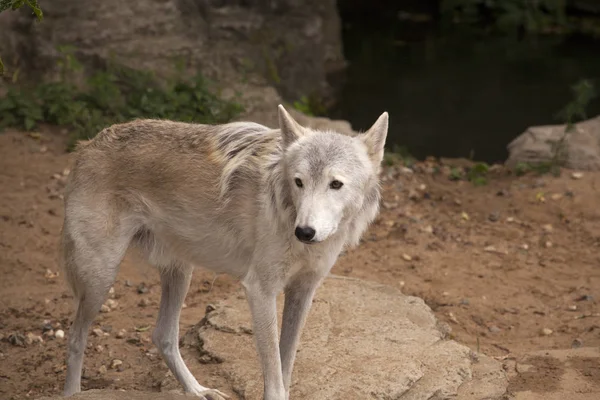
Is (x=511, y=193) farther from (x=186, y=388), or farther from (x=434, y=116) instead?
(x=186, y=388)

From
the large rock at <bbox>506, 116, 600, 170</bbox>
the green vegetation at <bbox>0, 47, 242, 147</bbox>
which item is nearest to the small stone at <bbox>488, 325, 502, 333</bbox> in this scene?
the large rock at <bbox>506, 116, 600, 170</bbox>

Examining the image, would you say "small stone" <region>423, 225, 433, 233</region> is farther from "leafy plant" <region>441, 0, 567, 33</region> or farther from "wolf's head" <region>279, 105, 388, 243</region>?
"leafy plant" <region>441, 0, 567, 33</region>

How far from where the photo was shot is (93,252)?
5.11m

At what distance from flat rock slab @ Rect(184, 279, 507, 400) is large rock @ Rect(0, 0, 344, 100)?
5.01 metres

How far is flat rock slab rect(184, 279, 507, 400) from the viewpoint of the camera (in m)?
5.18

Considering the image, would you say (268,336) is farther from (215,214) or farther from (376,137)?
(376,137)

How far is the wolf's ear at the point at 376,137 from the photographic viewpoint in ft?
15.7

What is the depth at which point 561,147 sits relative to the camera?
9594 mm

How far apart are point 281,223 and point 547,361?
2288 millimetres

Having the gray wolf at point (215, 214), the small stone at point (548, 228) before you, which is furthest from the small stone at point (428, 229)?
the gray wolf at point (215, 214)

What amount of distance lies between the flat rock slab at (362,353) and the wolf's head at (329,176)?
3.40 ft

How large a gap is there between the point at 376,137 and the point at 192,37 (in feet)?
21.2

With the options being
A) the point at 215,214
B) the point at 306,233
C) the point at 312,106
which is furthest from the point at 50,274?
the point at 312,106

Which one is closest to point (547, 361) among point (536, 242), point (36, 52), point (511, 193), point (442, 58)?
point (536, 242)
